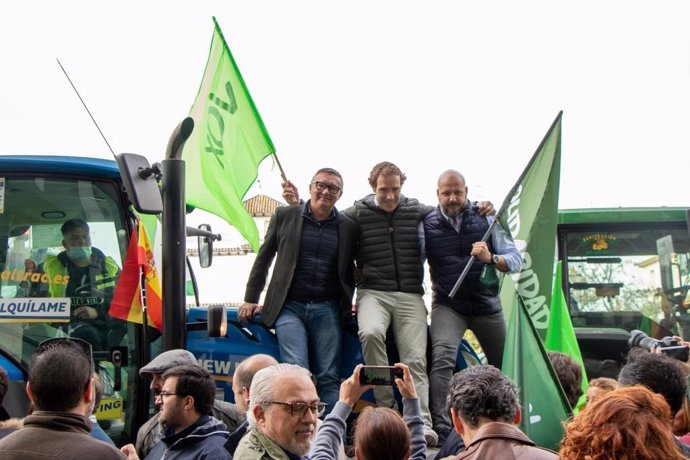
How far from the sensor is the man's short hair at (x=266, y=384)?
300cm

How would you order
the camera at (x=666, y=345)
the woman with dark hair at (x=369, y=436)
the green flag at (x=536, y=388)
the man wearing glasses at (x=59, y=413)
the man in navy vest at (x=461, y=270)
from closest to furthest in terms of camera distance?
the man wearing glasses at (x=59, y=413)
the woman with dark hair at (x=369, y=436)
the green flag at (x=536, y=388)
the camera at (x=666, y=345)
the man in navy vest at (x=461, y=270)

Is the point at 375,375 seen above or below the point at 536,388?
above

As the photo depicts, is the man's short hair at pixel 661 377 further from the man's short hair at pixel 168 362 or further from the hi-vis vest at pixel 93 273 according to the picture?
the hi-vis vest at pixel 93 273

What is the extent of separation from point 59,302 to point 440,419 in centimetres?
235

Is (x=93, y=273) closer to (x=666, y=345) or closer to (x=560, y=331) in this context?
(x=560, y=331)

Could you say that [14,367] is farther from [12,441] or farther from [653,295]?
[653,295]

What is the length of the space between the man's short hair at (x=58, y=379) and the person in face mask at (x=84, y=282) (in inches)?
79.7

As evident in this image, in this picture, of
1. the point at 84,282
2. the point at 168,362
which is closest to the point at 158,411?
the point at 168,362

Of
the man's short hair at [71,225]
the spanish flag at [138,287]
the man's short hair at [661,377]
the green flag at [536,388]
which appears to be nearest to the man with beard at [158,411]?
the spanish flag at [138,287]

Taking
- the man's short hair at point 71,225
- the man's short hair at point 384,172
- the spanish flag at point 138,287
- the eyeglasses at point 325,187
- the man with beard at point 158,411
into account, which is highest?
the man's short hair at point 384,172

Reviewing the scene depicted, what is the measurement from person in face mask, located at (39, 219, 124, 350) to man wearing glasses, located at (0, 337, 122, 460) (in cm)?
198

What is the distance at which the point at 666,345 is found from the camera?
472 cm

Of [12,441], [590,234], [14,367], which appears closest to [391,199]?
[14,367]

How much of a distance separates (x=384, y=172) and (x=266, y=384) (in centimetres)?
240
